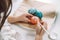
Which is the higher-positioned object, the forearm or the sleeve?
the forearm

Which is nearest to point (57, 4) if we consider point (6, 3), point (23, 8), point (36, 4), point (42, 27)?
point (36, 4)

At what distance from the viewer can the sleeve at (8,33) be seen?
67 centimetres

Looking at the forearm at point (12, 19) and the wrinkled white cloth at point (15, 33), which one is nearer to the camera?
the wrinkled white cloth at point (15, 33)

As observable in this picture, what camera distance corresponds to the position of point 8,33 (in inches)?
27.6

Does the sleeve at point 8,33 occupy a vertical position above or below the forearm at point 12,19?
below

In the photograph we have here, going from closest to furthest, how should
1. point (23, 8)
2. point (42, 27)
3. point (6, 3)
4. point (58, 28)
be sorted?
point (6, 3) → point (42, 27) → point (58, 28) → point (23, 8)

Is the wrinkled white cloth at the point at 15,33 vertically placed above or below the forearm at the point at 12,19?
below

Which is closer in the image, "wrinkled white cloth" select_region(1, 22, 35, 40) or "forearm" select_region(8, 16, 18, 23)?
"wrinkled white cloth" select_region(1, 22, 35, 40)

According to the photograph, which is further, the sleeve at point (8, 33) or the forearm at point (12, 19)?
the forearm at point (12, 19)

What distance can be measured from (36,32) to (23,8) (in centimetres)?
27

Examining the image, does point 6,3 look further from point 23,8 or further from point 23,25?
point 23,8

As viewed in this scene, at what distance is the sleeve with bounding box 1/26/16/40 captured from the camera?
671 millimetres

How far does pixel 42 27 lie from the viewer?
0.68m

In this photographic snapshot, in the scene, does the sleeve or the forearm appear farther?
the forearm
